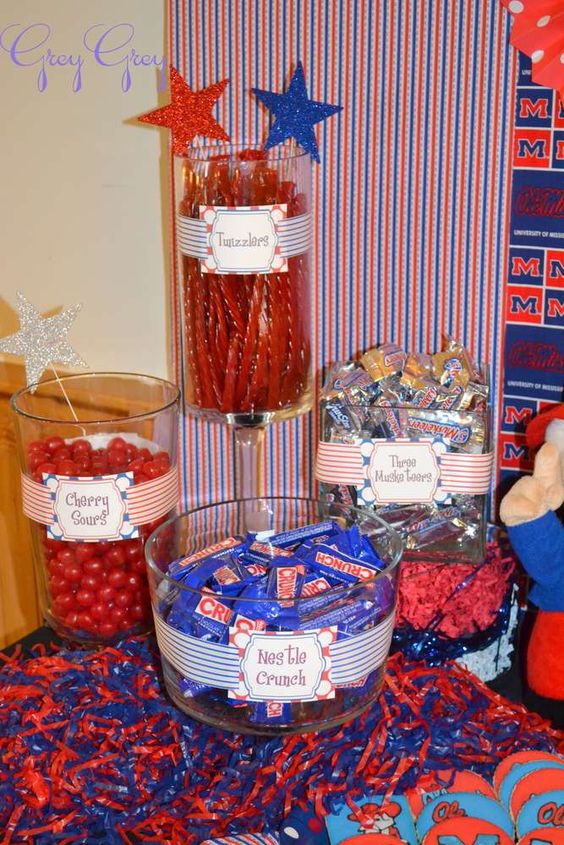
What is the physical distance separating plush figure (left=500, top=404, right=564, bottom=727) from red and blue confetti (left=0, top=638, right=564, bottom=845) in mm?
63

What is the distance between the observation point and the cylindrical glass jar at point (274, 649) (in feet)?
3.27

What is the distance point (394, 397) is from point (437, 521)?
0.15 m

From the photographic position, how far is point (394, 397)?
1.24 m

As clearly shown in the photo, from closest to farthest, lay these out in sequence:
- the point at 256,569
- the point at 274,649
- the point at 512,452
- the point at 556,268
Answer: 1. the point at 274,649
2. the point at 256,569
3. the point at 556,268
4. the point at 512,452

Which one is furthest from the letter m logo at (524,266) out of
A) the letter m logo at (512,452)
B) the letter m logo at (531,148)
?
the letter m logo at (512,452)

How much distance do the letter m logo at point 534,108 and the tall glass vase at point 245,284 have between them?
27 cm

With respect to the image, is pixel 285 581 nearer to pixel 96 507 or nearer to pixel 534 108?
pixel 96 507

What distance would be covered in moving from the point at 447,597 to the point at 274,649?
0.33 meters

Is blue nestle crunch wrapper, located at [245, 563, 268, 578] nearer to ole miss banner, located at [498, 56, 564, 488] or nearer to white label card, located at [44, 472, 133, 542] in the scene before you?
white label card, located at [44, 472, 133, 542]

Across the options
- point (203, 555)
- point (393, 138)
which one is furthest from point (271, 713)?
point (393, 138)

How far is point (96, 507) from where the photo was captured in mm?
1225

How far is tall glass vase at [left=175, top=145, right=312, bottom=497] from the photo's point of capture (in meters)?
1.19

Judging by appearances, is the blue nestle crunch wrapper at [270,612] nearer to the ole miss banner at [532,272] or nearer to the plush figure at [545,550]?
the plush figure at [545,550]

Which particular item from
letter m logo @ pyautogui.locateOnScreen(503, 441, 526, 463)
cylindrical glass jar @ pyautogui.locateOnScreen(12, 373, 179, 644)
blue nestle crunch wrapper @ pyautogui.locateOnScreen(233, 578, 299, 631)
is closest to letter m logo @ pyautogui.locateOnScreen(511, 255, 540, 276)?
letter m logo @ pyautogui.locateOnScreen(503, 441, 526, 463)
